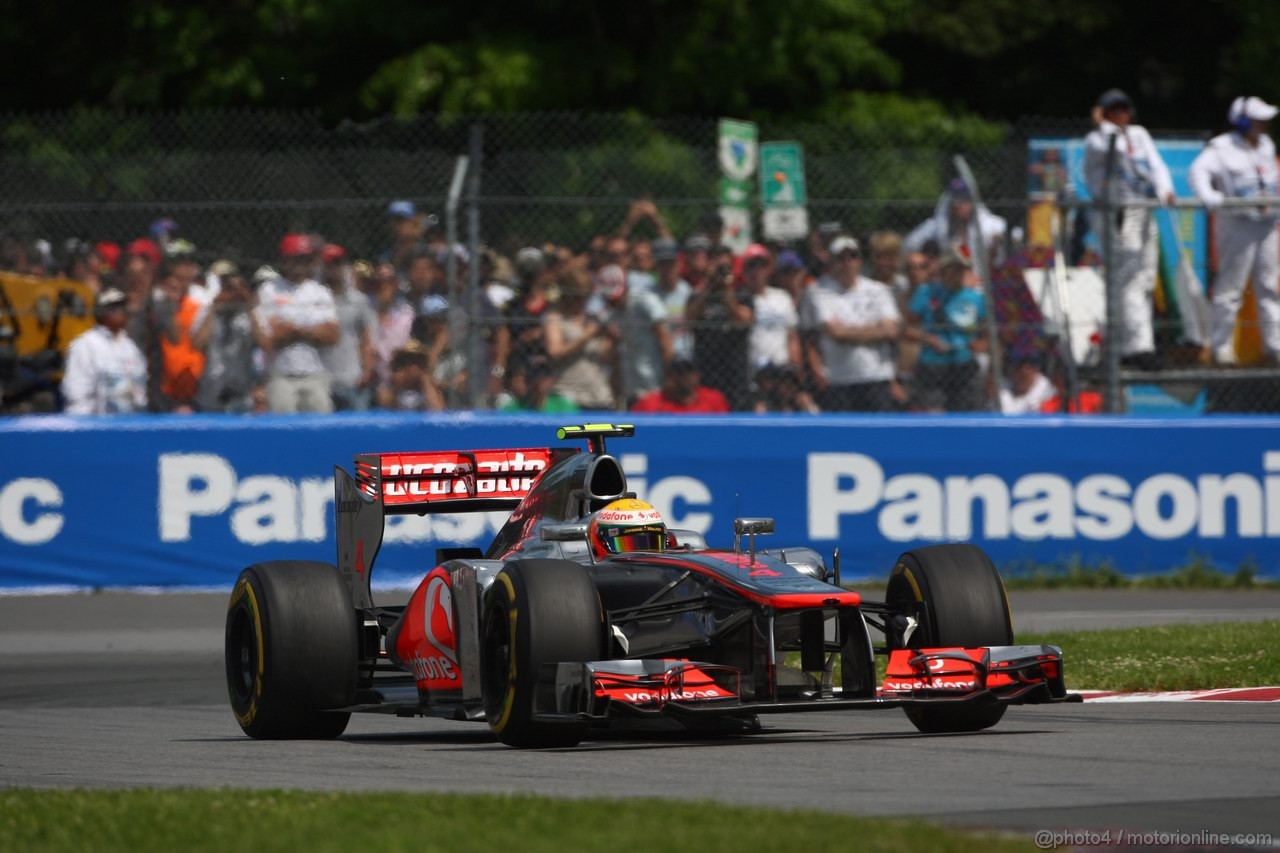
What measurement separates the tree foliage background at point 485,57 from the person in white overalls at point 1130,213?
11469 mm

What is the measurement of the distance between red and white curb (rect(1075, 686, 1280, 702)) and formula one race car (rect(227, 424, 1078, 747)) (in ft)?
5.26

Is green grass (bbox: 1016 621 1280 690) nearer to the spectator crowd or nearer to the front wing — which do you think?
the front wing

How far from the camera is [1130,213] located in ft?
50.6

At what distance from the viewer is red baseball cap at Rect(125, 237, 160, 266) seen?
50.0 feet

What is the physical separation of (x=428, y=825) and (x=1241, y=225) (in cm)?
1105

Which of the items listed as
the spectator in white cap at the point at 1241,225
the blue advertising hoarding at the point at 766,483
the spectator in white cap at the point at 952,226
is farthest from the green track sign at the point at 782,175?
the spectator in white cap at the point at 1241,225

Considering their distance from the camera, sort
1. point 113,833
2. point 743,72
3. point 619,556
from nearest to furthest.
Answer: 1. point 113,833
2. point 619,556
3. point 743,72

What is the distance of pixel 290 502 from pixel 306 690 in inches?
249

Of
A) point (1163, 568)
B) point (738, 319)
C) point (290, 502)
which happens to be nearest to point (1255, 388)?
point (1163, 568)

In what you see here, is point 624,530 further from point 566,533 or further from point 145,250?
point 145,250

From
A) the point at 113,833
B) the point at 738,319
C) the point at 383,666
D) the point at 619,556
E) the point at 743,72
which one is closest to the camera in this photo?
the point at 113,833

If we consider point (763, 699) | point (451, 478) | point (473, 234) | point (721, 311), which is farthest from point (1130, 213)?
point (763, 699)

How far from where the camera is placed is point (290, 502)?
1530cm

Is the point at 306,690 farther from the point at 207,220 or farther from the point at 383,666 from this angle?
the point at 207,220
